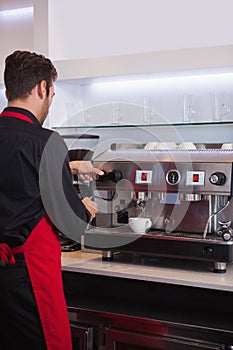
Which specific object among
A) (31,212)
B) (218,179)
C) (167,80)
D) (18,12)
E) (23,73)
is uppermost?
(18,12)

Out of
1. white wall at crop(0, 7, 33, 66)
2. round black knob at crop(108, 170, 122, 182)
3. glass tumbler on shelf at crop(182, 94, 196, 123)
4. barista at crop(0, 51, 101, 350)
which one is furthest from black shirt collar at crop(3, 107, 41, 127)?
white wall at crop(0, 7, 33, 66)

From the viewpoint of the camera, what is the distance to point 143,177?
2232 mm

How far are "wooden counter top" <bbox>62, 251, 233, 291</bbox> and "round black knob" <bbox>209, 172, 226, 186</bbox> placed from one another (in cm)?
34

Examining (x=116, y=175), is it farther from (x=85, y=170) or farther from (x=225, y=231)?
(x=225, y=231)

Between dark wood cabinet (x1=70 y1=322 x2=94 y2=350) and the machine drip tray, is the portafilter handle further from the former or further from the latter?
dark wood cabinet (x1=70 y1=322 x2=94 y2=350)

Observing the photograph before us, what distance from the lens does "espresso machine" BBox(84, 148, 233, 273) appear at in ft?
6.91

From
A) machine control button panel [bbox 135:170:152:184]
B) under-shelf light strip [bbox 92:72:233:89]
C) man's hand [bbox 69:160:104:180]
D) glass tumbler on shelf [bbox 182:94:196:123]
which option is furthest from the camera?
under-shelf light strip [bbox 92:72:233:89]

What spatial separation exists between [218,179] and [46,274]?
71cm

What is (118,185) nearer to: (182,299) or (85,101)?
(182,299)

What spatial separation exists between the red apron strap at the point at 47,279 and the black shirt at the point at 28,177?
1.5 inches

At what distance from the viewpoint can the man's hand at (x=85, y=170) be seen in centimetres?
233

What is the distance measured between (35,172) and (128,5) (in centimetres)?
163

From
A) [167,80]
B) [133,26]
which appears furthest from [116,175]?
[133,26]

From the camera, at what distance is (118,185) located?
2299mm
